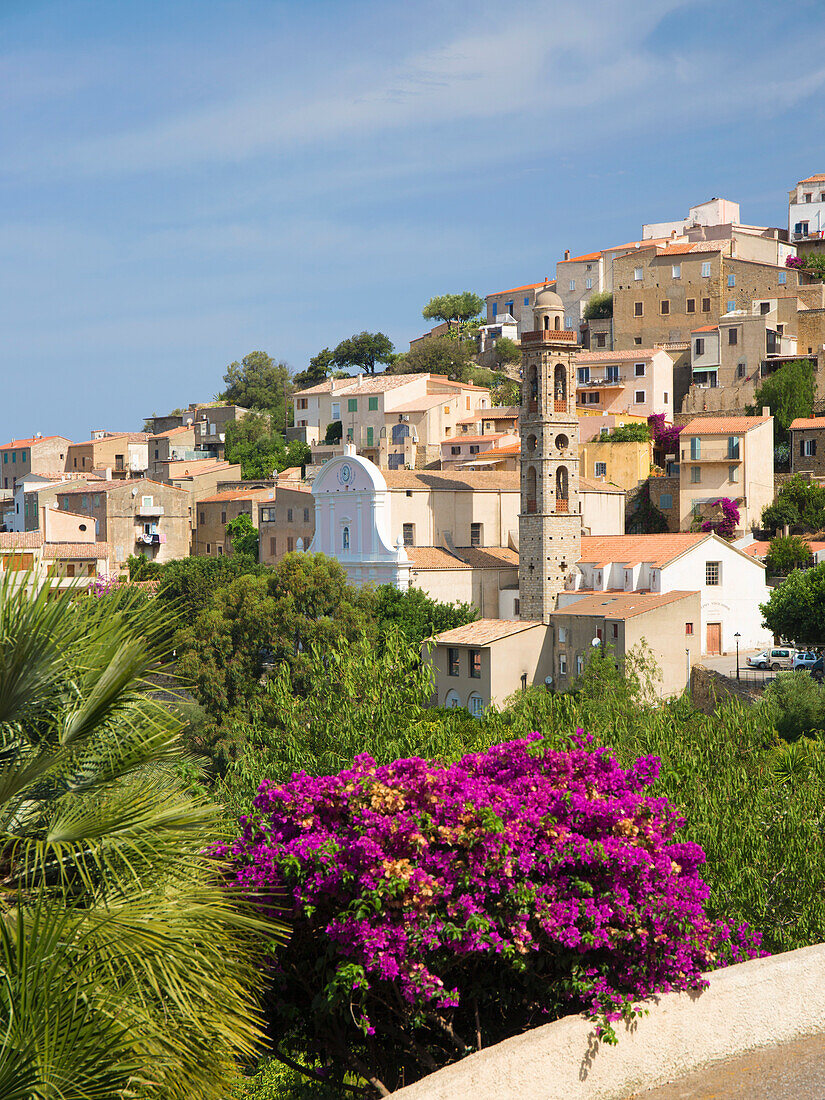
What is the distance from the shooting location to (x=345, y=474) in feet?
192

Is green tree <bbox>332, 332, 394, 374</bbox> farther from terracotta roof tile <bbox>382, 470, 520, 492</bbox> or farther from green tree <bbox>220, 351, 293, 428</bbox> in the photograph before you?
terracotta roof tile <bbox>382, 470, 520, 492</bbox>

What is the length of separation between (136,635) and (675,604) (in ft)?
117

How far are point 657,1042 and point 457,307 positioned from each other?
108 metres

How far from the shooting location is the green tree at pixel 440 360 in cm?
9562

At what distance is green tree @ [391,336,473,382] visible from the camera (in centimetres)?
9562

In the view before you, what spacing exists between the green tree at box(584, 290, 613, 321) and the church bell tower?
140ft

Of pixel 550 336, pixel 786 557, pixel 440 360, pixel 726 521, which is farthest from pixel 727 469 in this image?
pixel 440 360

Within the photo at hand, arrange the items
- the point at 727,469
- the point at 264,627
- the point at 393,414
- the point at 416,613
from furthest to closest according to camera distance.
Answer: the point at 393,414 → the point at 727,469 → the point at 416,613 → the point at 264,627

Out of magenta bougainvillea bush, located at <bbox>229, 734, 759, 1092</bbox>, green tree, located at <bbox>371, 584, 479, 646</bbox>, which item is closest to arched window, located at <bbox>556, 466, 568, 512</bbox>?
green tree, located at <bbox>371, 584, 479, 646</bbox>

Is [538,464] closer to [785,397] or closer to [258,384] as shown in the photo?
[785,397]

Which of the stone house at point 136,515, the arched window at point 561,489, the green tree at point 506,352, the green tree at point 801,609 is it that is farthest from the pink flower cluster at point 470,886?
the green tree at point 506,352

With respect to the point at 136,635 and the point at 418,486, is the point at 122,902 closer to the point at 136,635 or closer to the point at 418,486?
the point at 136,635

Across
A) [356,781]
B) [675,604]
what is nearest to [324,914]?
[356,781]

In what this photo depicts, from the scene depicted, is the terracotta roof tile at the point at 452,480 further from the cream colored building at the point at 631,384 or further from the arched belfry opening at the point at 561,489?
the cream colored building at the point at 631,384
